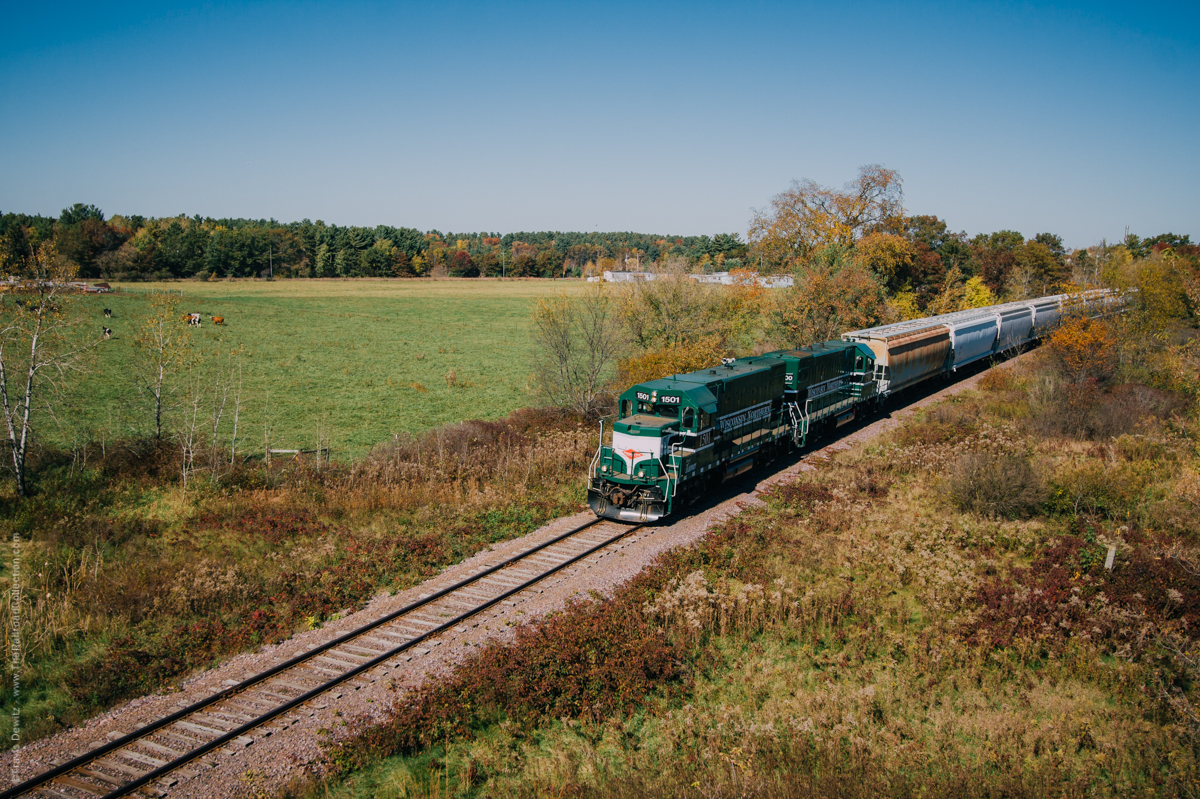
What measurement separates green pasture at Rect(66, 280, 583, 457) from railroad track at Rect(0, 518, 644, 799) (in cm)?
1477

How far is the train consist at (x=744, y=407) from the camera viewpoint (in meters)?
18.8

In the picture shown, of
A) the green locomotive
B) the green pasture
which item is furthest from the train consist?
the green pasture

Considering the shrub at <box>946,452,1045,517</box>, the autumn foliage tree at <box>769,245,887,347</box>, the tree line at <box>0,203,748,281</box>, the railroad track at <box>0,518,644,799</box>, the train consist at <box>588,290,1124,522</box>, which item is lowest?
the railroad track at <box>0,518,644,799</box>

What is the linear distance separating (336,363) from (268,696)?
137 ft

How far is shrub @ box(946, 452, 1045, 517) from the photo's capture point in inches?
754

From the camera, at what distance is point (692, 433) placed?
19062 mm

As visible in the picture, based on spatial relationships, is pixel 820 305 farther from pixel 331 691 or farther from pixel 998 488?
pixel 331 691

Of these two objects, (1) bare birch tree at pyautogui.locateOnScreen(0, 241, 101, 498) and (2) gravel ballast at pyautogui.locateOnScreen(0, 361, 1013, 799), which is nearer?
(2) gravel ballast at pyautogui.locateOnScreen(0, 361, 1013, 799)

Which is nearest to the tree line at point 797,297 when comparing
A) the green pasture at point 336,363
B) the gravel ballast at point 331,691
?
the green pasture at point 336,363

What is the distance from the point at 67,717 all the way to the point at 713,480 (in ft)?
52.1

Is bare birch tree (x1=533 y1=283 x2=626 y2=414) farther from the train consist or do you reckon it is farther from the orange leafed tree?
the orange leafed tree

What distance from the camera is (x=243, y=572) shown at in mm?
15766

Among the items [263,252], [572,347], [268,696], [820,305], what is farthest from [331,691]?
[263,252]

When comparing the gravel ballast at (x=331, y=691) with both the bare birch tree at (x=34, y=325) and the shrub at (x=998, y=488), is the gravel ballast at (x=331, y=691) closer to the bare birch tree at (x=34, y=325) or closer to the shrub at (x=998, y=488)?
the shrub at (x=998, y=488)
